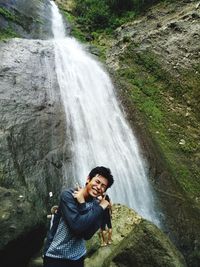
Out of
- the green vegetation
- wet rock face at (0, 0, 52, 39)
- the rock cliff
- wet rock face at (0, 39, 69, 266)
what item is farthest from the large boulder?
wet rock face at (0, 0, 52, 39)

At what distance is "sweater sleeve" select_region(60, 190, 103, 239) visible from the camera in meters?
3.40

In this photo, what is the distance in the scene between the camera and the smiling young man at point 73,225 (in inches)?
134

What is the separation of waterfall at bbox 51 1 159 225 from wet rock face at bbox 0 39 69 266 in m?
0.47

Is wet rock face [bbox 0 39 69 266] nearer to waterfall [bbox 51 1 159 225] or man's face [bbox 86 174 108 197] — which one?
waterfall [bbox 51 1 159 225]

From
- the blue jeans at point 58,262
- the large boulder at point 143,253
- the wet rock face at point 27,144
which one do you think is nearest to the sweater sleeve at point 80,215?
the blue jeans at point 58,262

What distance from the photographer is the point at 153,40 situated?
15.0 meters

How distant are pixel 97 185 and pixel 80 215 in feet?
1.10

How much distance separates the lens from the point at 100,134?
10.7 meters

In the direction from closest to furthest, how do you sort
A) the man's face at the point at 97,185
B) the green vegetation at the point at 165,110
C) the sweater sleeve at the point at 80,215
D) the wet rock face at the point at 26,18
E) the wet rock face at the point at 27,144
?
the sweater sleeve at the point at 80,215 < the man's face at the point at 97,185 < the wet rock face at the point at 27,144 < the green vegetation at the point at 165,110 < the wet rock face at the point at 26,18

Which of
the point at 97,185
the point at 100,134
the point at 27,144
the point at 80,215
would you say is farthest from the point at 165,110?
the point at 80,215

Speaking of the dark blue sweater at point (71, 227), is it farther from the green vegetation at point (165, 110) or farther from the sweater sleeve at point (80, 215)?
the green vegetation at point (165, 110)

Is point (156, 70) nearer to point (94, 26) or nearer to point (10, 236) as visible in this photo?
point (94, 26)

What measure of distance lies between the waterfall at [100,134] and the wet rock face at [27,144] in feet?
1.53

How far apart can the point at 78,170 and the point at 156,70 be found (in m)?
6.31
